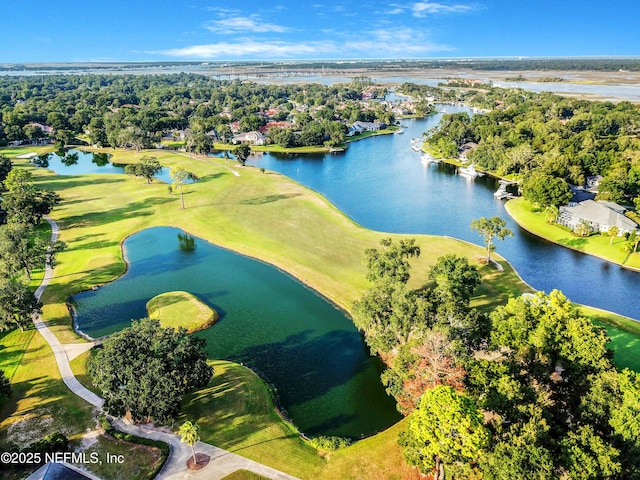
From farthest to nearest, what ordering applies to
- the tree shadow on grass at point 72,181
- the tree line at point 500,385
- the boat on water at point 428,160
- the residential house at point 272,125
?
1. the residential house at point 272,125
2. the boat on water at point 428,160
3. the tree shadow on grass at point 72,181
4. the tree line at point 500,385

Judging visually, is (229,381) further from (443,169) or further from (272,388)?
(443,169)

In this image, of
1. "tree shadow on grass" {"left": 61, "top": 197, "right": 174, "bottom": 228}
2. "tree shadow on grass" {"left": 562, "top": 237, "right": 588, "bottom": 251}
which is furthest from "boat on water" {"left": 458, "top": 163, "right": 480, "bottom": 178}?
"tree shadow on grass" {"left": 61, "top": 197, "right": 174, "bottom": 228}

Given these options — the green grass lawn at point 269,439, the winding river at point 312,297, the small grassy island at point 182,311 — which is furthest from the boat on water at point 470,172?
the green grass lawn at point 269,439

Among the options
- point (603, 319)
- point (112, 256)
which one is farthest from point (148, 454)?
point (603, 319)

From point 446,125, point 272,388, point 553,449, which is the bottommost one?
point 272,388

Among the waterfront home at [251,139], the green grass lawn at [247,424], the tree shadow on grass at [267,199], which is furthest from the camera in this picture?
the waterfront home at [251,139]

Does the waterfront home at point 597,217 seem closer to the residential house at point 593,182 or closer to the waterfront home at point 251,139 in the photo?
the residential house at point 593,182

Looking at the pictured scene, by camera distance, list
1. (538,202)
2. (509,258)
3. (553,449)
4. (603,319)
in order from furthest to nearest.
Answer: (538,202) < (509,258) < (603,319) < (553,449)
